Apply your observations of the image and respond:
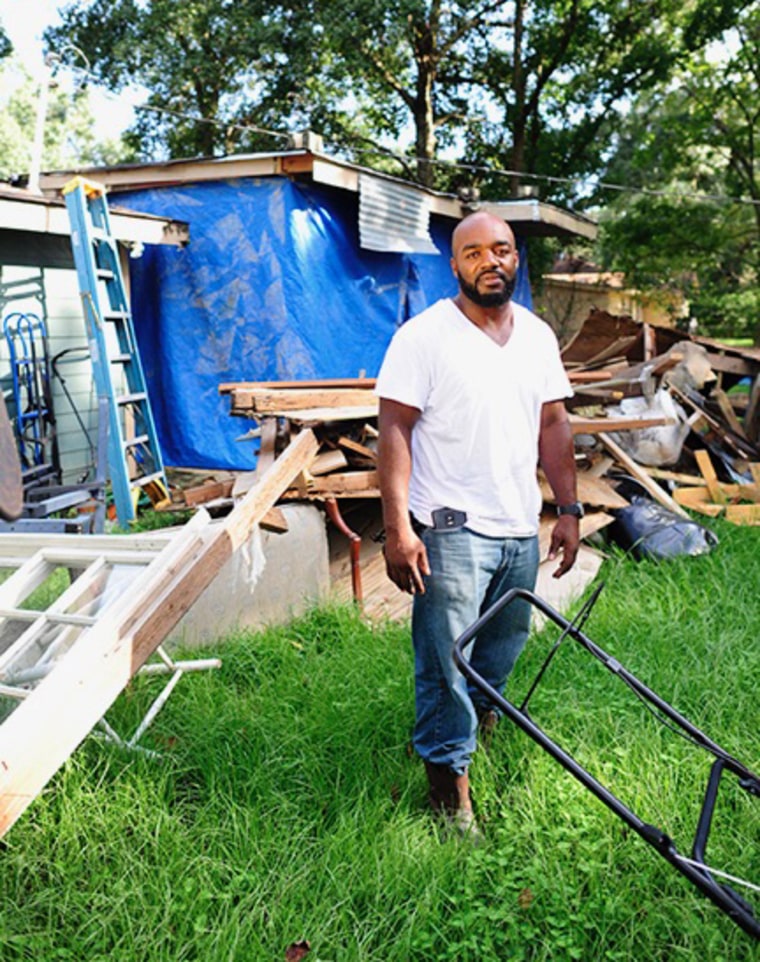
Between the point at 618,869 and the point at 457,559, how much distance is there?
1130 millimetres

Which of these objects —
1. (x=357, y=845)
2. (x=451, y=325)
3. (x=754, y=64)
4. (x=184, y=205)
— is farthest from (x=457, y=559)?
(x=754, y=64)

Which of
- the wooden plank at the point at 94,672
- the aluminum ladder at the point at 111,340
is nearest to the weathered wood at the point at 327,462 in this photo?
the wooden plank at the point at 94,672

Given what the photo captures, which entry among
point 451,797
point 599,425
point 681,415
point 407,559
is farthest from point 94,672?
point 681,415

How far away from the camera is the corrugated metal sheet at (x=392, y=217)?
10086 mm

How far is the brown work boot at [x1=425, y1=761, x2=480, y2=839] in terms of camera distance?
121 inches

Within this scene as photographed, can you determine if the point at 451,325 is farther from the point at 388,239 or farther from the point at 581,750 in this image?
the point at 388,239

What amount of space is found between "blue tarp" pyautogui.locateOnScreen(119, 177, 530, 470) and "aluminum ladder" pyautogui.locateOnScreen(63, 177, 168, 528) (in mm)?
1234

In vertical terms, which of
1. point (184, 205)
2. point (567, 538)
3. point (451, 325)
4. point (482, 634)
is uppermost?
point (184, 205)

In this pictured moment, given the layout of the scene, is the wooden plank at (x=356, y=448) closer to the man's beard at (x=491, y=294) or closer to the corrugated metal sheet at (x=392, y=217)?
the man's beard at (x=491, y=294)

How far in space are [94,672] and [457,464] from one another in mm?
1295

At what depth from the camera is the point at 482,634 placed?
3.27 metres

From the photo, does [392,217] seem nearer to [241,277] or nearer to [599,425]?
[241,277]

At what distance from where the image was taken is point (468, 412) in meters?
2.91

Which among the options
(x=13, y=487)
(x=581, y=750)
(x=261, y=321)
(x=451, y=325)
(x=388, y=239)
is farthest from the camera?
(x=388, y=239)
